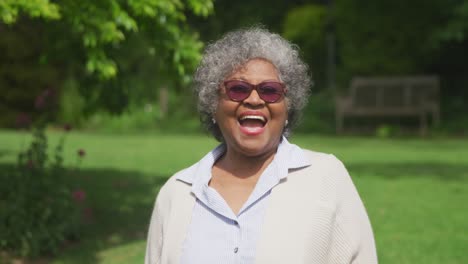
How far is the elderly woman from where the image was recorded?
9.98 feet

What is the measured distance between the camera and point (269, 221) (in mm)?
3039

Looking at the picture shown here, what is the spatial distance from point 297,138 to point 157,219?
1983 centimetres

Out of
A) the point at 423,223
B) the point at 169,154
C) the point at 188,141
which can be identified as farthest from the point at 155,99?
the point at 423,223

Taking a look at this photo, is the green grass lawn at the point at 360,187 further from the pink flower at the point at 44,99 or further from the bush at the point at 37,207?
the pink flower at the point at 44,99

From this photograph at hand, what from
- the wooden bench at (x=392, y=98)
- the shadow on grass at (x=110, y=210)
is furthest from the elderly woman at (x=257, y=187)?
the wooden bench at (x=392, y=98)

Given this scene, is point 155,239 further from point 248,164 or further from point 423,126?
point 423,126

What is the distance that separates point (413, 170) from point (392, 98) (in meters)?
10.7

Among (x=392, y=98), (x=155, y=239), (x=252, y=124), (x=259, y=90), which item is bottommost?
(x=155, y=239)

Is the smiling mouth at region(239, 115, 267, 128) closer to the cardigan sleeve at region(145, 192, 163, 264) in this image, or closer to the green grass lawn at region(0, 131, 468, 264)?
the cardigan sleeve at region(145, 192, 163, 264)

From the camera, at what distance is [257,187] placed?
3172mm

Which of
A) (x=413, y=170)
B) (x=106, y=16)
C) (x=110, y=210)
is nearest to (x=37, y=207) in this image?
(x=106, y=16)

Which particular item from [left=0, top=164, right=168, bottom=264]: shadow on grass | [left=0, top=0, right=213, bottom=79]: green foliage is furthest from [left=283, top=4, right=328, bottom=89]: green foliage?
[left=0, top=0, right=213, bottom=79]: green foliage

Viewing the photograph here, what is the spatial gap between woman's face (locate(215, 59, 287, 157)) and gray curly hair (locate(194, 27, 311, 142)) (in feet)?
0.12

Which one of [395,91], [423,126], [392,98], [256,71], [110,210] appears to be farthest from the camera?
[392,98]
